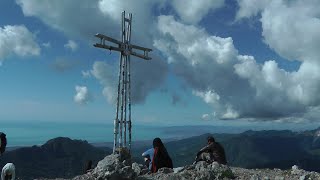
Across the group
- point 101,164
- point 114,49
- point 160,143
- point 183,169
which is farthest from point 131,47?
point 101,164

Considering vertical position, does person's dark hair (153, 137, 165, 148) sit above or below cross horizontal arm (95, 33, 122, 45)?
below

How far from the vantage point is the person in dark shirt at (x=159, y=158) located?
21547mm

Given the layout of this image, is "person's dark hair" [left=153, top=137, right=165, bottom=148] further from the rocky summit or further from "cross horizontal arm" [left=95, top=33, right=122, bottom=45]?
"cross horizontal arm" [left=95, top=33, right=122, bottom=45]

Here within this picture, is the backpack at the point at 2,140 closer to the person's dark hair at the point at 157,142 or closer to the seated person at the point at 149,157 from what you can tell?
the person's dark hair at the point at 157,142

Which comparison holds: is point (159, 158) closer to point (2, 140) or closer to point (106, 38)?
point (2, 140)

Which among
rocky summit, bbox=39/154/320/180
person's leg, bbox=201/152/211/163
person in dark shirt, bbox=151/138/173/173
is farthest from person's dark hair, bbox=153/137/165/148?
person's leg, bbox=201/152/211/163

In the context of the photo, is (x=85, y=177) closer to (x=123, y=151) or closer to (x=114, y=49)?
(x=123, y=151)

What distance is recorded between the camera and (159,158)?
21.7m

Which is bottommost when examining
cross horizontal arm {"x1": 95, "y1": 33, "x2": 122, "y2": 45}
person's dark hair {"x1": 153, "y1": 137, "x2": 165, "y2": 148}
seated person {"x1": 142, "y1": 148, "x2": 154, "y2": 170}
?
seated person {"x1": 142, "y1": 148, "x2": 154, "y2": 170}

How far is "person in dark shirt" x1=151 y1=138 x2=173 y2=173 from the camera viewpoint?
21547 mm

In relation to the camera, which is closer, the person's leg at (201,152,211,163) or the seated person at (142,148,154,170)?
the person's leg at (201,152,211,163)

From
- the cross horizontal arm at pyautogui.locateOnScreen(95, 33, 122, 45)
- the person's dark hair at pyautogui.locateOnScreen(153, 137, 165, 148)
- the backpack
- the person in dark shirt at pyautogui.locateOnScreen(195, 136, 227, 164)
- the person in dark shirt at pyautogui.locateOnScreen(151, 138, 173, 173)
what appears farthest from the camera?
the cross horizontal arm at pyautogui.locateOnScreen(95, 33, 122, 45)

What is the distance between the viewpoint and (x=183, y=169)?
64.1 feet

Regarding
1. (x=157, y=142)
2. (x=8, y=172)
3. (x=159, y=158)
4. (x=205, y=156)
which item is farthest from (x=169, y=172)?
(x=8, y=172)
